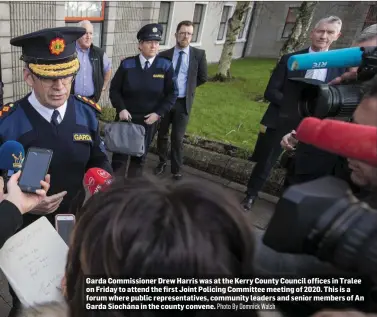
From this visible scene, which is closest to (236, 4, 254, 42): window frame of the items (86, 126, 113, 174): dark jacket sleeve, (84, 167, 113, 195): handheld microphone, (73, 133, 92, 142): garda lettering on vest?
(86, 126, 113, 174): dark jacket sleeve

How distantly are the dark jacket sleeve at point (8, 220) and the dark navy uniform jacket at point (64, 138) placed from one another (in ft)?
1.79

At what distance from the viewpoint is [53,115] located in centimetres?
190

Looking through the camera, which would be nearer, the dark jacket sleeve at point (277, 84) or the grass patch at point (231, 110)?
the dark jacket sleeve at point (277, 84)

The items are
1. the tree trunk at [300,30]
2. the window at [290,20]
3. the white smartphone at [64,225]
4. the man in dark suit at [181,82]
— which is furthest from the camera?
the window at [290,20]

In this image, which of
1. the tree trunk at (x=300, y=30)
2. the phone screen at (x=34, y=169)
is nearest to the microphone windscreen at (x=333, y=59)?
the phone screen at (x=34, y=169)

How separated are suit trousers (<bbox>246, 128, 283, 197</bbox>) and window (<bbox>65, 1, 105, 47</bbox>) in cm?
466

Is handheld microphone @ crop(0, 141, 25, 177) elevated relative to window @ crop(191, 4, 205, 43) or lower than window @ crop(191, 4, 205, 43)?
lower

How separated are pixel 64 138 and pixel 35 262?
738 mm

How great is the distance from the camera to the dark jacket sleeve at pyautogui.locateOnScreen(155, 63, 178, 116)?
3.78 meters

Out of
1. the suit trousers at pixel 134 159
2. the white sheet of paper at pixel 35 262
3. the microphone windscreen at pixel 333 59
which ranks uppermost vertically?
the microphone windscreen at pixel 333 59

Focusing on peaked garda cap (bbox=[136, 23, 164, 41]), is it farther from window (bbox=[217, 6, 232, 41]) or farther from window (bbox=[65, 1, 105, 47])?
window (bbox=[217, 6, 232, 41])

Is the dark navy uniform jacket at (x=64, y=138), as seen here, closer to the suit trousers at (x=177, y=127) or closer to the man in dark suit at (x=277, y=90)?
the man in dark suit at (x=277, y=90)

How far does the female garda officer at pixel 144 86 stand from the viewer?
368cm

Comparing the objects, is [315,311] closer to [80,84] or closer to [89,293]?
[89,293]
